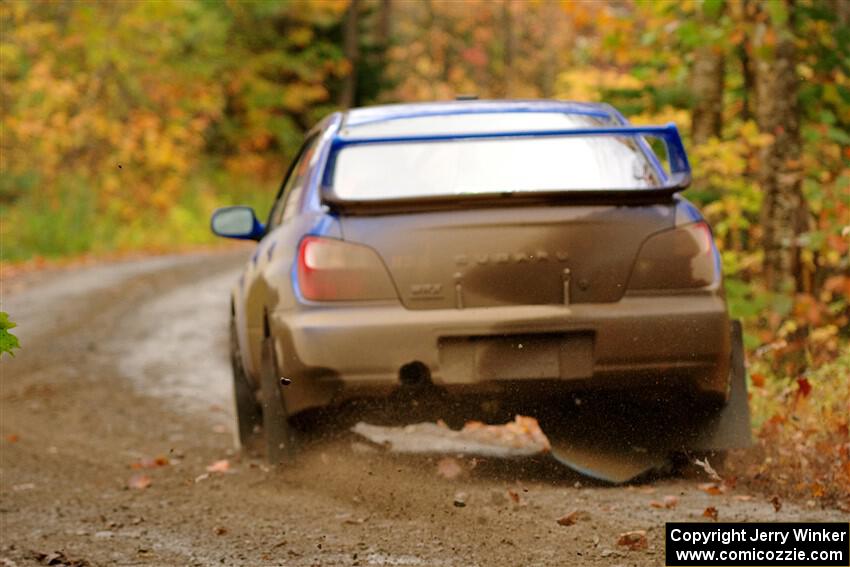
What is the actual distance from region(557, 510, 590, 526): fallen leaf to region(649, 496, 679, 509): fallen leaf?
335 millimetres

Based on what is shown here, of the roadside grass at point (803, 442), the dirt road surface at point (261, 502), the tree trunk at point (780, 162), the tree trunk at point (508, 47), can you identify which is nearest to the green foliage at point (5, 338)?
the dirt road surface at point (261, 502)

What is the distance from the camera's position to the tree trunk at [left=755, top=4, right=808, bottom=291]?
35.3 ft

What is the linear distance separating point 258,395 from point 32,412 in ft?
8.39

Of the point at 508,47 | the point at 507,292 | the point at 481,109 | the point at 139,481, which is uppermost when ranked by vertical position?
the point at 481,109

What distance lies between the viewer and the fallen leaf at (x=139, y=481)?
728 centimetres

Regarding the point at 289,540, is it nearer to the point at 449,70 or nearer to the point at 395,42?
the point at 395,42

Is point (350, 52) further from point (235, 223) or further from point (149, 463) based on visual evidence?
point (149, 463)

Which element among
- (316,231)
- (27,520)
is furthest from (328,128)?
(27,520)

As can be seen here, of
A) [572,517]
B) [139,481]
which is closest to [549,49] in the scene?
[139,481]

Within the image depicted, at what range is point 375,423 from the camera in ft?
21.5

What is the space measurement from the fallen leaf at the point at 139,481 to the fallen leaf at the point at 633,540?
2.91 metres

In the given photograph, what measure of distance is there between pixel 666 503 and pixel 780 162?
5.41 meters

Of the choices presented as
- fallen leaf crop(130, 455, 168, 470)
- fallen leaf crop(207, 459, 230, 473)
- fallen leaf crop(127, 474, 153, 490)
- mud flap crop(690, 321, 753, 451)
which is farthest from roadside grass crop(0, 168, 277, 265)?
mud flap crop(690, 321, 753, 451)

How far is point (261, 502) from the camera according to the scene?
6.45m
